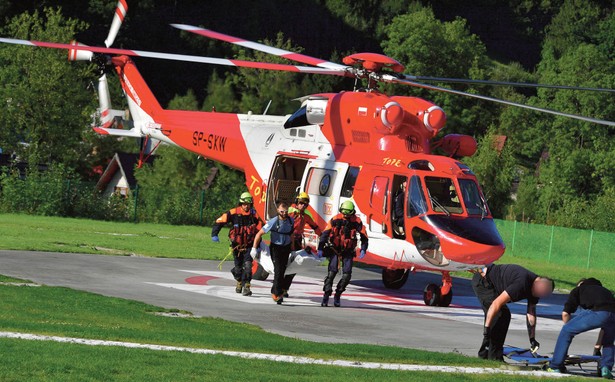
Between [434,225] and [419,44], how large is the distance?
63113mm

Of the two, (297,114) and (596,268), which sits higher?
(297,114)

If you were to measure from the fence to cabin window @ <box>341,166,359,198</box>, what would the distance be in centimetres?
2198

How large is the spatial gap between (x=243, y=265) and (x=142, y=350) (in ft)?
29.2

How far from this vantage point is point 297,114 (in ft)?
85.4

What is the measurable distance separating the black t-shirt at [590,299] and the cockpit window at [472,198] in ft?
24.2

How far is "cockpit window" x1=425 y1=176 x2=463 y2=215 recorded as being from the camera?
2217cm

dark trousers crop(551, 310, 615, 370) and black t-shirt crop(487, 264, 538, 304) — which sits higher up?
black t-shirt crop(487, 264, 538, 304)

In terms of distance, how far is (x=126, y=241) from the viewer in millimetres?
35031

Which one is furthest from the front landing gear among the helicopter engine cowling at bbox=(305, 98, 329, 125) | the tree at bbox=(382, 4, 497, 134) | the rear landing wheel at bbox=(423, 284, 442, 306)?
the tree at bbox=(382, 4, 497, 134)

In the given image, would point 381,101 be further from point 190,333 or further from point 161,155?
point 161,155

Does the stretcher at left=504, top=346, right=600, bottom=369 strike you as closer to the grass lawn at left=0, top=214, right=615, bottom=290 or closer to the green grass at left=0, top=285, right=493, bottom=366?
the green grass at left=0, top=285, right=493, bottom=366

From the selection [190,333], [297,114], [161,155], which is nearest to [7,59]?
[161,155]

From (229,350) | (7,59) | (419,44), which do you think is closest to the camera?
(229,350)

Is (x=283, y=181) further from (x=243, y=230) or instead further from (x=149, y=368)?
(x=149, y=368)
